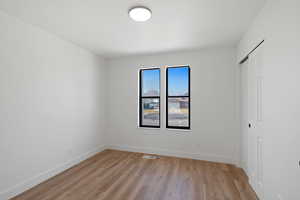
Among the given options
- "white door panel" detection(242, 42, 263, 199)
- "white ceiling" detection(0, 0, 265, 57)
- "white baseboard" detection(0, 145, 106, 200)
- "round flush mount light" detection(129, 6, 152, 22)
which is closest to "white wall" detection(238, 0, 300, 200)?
"white door panel" detection(242, 42, 263, 199)

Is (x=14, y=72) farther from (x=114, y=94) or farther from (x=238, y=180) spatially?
(x=238, y=180)

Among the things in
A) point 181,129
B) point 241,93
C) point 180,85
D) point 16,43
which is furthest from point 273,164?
point 16,43

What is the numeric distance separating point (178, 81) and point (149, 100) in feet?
3.16

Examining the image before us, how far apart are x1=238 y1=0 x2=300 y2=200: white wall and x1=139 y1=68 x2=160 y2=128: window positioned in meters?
2.51

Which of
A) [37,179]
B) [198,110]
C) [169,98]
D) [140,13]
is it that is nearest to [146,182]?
[37,179]

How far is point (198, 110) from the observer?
11.6ft

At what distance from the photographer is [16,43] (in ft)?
7.14

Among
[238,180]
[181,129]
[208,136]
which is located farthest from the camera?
[181,129]

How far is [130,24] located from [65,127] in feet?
7.83

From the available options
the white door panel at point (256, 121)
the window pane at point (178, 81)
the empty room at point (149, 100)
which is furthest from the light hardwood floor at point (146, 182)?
the window pane at point (178, 81)

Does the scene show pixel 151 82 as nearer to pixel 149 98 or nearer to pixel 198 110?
pixel 149 98

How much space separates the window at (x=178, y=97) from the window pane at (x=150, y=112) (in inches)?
13.0

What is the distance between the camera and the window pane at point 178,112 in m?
3.77

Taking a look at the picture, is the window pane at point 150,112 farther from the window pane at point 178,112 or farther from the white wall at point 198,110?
the window pane at point 178,112
